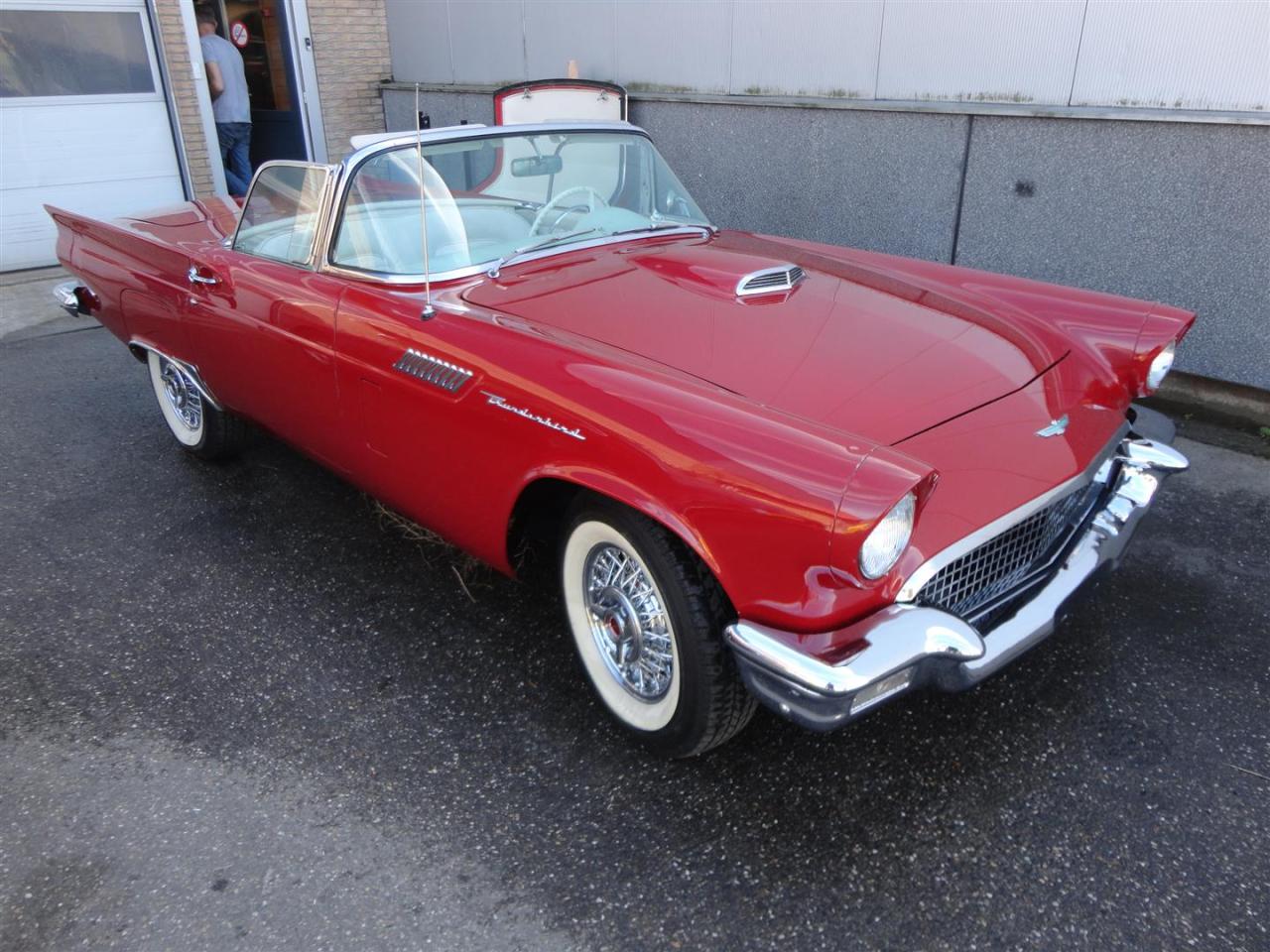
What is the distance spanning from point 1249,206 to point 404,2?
7.78 metres

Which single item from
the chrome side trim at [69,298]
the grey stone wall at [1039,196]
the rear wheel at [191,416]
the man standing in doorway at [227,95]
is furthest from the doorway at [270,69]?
the rear wheel at [191,416]

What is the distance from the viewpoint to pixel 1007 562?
8.00 ft

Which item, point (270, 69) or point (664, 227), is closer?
point (664, 227)

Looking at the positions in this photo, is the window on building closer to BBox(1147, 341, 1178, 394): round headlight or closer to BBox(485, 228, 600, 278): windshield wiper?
BBox(485, 228, 600, 278): windshield wiper

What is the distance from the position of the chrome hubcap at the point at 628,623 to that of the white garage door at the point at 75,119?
289 inches

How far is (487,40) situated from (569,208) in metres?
6.04

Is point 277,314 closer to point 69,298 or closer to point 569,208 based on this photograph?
point 569,208

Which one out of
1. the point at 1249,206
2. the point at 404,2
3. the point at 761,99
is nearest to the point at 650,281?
the point at 1249,206

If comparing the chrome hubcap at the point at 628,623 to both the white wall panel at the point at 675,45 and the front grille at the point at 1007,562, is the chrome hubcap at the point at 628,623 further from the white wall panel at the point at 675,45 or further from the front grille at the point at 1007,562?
the white wall panel at the point at 675,45

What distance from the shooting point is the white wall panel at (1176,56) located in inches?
174

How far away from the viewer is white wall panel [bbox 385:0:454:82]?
907 cm

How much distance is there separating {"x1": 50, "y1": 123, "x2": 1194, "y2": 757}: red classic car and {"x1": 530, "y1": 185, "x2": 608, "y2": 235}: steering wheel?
0.05 feet

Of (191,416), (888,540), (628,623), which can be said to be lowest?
(191,416)

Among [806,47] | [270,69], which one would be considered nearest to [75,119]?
[270,69]
